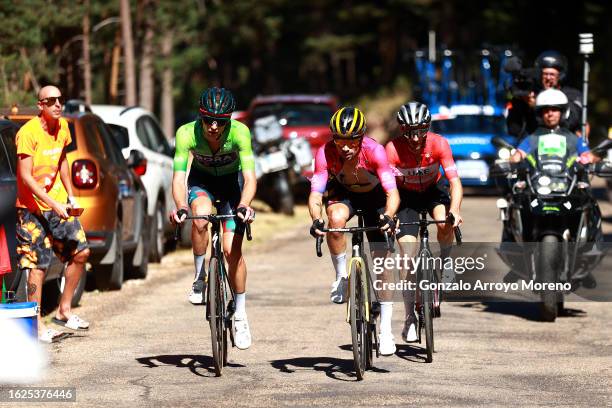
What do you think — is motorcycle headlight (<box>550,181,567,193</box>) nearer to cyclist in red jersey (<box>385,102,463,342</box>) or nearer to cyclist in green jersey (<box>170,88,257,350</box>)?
cyclist in red jersey (<box>385,102,463,342</box>)

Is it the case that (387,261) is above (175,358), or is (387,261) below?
above

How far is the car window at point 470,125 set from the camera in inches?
1177

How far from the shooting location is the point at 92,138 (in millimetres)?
14977

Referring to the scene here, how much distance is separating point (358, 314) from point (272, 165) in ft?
50.1

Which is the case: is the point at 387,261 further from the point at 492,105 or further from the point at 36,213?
the point at 492,105

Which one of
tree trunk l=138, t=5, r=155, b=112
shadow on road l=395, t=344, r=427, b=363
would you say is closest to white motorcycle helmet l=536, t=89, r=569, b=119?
shadow on road l=395, t=344, r=427, b=363

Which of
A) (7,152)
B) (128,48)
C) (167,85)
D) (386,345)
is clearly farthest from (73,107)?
(167,85)

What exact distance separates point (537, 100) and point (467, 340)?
2.72m

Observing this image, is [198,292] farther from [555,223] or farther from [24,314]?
[555,223]

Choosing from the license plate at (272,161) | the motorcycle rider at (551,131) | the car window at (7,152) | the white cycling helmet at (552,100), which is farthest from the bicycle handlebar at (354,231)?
the license plate at (272,161)

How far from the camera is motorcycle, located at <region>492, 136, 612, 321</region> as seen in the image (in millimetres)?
13406

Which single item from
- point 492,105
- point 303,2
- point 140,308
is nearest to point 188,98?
point 303,2

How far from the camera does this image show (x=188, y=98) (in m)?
77.6

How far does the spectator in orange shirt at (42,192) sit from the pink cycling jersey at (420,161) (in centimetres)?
253
